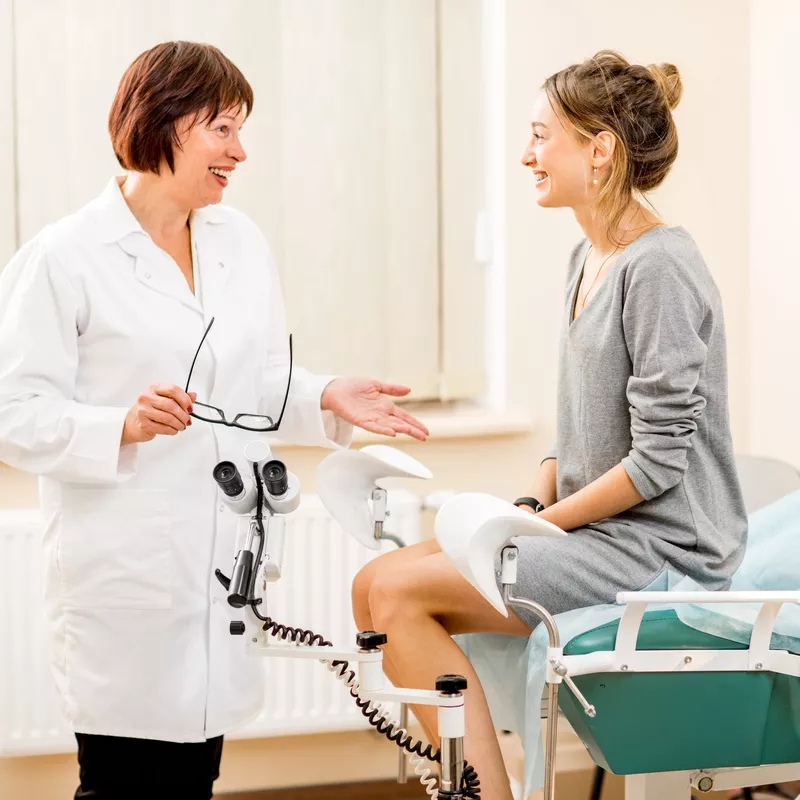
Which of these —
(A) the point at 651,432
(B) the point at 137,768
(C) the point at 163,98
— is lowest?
(B) the point at 137,768

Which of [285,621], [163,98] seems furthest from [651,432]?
[285,621]

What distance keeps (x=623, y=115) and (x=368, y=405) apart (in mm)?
582

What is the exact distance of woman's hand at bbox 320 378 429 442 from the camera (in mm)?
1623

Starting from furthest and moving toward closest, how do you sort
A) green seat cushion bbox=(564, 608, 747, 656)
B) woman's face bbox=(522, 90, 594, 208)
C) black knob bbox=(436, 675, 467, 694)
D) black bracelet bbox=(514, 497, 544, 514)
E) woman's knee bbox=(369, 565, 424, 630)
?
black bracelet bbox=(514, 497, 544, 514), woman's face bbox=(522, 90, 594, 208), woman's knee bbox=(369, 565, 424, 630), green seat cushion bbox=(564, 608, 747, 656), black knob bbox=(436, 675, 467, 694)

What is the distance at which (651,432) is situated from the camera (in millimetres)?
1471

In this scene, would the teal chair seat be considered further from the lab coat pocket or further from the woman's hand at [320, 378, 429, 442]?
the lab coat pocket

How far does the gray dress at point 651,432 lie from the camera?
1.46 m

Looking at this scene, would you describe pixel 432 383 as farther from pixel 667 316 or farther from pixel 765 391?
pixel 667 316

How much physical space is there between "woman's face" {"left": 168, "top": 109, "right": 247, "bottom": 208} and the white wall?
1.38 metres

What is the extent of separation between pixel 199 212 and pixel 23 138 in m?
0.77

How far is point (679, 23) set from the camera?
2.55 meters

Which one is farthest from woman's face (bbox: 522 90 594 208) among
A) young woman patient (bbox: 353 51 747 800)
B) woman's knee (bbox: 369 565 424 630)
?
woman's knee (bbox: 369 565 424 630)

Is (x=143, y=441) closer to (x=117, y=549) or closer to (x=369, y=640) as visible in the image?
(x=117, y=549)

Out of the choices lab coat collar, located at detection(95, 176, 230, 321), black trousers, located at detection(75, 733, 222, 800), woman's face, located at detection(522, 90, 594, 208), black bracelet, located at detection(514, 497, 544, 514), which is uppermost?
woman's face, located at detection(522, 90, 594, 208)
